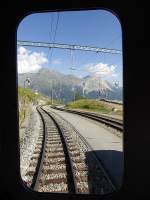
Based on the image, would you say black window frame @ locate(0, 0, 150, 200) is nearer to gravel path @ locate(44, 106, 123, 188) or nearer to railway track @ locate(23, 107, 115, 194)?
railway track @ locate(23, 107, 115, 194)

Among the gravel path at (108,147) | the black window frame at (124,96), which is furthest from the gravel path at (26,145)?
the black window frame at (124,96)

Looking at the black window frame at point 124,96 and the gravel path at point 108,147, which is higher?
the black window frame at point 124,96

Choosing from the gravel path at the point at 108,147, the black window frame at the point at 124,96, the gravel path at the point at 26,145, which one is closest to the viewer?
the black window frame at the point at 124,96

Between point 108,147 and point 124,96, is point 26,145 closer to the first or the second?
point 108,147

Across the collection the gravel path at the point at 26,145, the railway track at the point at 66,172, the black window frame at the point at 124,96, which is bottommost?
the railway track at the point at 66,172

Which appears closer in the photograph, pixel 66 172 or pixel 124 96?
pixel 124 96

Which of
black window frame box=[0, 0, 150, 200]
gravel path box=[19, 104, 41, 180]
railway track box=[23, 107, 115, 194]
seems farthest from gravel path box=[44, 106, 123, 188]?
black window frame box=[0, 0, 150, 200]

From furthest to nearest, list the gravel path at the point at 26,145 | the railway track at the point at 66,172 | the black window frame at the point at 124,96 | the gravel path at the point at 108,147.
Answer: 1. the gravel path at the point at 26,145
2. the gravel path at the point at 108,147
3. the railway track at the point at 66,172
4. the black window frame at the point at 124,96

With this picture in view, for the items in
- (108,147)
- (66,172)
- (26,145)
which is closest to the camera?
(66,172)

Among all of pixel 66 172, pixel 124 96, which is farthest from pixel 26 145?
pixel 124 96

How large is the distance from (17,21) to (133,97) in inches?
41.8

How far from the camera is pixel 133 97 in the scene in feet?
8.70

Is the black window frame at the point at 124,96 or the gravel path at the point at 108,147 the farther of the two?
the gravel path at the point at 108,147

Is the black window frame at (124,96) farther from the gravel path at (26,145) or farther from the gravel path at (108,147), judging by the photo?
the gravel path at (108,147)
